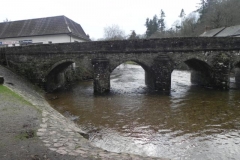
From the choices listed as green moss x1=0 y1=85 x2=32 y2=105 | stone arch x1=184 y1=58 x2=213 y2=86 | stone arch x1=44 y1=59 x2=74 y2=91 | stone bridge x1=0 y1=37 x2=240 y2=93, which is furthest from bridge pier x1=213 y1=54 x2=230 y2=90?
green moss x1=0 y1=85 x2=32 y2=105

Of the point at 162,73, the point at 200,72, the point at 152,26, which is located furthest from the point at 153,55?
the point at 152,26

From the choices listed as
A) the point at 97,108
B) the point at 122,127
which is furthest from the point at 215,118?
the point at 97,108

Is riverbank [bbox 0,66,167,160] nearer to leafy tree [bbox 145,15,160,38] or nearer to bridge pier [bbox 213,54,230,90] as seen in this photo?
bridge pier [bbox 213,54,230,90]

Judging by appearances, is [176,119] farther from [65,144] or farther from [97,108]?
[65,144]

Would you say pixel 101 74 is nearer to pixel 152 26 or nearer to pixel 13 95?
pixel 13 95

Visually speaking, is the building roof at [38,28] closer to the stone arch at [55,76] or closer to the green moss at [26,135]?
the stone arch at [55,76]

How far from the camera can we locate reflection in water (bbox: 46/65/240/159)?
7352 mm

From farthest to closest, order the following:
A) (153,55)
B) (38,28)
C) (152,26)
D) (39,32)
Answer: (152,26)
(38,28)
(39,32)
(153,55)

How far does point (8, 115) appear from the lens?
24.2ft

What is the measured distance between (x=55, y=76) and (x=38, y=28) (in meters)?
10.5

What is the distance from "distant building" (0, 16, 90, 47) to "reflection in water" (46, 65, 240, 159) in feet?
37.1

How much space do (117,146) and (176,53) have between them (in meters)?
10.9

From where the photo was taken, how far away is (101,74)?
52.6 ft

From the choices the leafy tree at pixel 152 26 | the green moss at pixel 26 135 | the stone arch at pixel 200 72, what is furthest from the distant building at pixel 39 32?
the leafy tree at pixel 152 26
